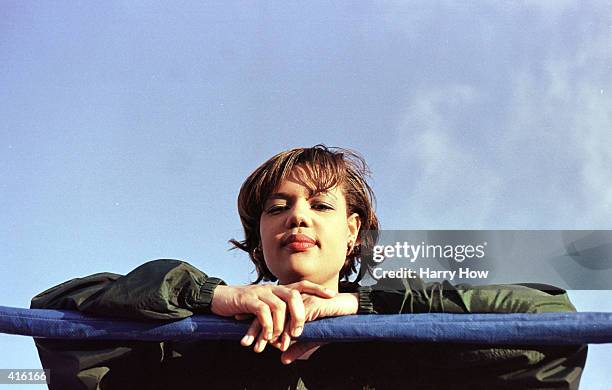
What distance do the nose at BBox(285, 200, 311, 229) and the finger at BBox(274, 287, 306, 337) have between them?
394 mm

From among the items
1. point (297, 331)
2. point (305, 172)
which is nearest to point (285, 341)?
point (297, 331)

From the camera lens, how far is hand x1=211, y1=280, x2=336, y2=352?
154 centimetres

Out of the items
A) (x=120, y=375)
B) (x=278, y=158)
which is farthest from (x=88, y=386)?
(x=278, y=158)

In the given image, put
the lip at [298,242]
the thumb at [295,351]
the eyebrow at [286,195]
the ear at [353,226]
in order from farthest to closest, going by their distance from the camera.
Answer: the ear at [353,226] < the eyebrow at [286,195] < the lip at [298,242] < the thumb at [295,351]

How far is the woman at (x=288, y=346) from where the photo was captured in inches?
62.0

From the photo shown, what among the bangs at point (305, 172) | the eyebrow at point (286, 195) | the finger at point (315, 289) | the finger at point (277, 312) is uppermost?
the bangs at point (305, 172)

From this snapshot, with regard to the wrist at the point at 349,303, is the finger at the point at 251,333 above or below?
below

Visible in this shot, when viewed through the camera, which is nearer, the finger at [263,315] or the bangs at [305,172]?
the finger at [263,315]

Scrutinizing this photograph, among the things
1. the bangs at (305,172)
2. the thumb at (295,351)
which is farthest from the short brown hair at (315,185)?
the thumb at (295,351)

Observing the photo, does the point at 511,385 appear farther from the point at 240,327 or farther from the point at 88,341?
the point at 88,341

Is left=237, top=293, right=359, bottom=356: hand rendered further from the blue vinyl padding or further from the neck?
the neck

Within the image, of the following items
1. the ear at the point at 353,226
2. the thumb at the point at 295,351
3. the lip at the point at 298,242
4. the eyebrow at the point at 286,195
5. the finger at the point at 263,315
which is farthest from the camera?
the ear at the point at 353,226

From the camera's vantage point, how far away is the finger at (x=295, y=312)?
60.3 inches

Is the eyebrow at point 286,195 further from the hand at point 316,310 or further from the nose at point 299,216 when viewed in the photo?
the hand at point 316,310
